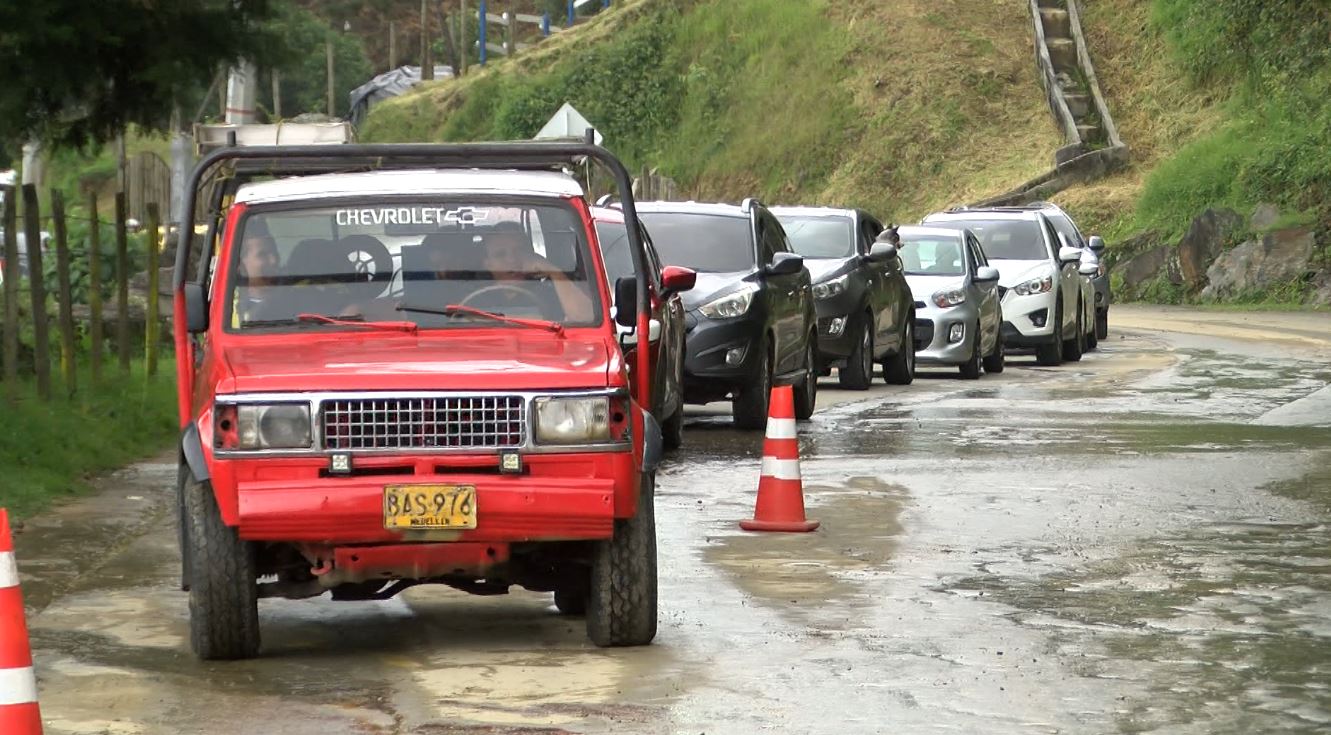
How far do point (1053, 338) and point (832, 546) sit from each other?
651 inches

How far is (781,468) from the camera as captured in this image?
40.8 feet

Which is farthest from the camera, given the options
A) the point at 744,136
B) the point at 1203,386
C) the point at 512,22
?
the point at 512,22

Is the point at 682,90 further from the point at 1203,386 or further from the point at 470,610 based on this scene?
the point at 470,610

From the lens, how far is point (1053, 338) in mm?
28000

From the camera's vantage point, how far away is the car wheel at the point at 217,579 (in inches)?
337

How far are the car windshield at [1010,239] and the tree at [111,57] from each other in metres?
15.4

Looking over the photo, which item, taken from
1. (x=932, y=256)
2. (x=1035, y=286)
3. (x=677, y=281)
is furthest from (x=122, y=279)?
(x=1035, y=286)

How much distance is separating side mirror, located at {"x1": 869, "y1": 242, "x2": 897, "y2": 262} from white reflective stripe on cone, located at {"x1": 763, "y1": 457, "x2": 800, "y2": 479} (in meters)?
9.76

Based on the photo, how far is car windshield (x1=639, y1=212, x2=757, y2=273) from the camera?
18.8m

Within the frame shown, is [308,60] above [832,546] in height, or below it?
above

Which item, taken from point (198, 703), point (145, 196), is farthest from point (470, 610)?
point (145, 196)

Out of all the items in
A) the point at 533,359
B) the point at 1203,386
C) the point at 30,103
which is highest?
the point at 30,103

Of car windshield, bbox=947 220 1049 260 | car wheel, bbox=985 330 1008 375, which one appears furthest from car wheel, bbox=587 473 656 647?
car windshield, bbox=947 220 1049 260

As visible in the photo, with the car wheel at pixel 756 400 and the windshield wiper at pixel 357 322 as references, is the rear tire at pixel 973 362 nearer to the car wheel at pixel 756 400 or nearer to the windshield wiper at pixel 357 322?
the car wheel at pixel 756 400
